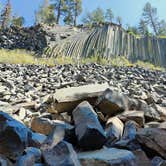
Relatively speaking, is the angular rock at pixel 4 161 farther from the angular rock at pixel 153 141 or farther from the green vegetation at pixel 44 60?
the green vegetation at pixel 44 60

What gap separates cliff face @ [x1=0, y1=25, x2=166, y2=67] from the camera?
27.0m

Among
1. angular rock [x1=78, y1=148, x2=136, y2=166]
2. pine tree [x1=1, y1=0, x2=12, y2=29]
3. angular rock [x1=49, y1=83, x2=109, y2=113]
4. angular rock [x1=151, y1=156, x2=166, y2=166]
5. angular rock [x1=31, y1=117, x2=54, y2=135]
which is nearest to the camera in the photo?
angular rock [x1=78, y1=148, x2=136, y2=166]

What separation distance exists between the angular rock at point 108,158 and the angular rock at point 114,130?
0.53 m

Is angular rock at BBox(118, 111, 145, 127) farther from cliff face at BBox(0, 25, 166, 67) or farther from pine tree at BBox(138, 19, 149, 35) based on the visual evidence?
pine tree at BBox(138, 19, 149, 35)

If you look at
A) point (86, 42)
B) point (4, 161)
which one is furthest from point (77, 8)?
point (4, 161)

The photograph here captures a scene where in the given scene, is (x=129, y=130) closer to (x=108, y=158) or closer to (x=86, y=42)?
(x=108, y=158)

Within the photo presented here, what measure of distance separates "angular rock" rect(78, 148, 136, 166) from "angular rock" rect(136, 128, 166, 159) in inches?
14.9

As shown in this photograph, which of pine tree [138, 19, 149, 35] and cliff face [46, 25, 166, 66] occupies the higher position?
pine tree [138, 19, 149, 35]

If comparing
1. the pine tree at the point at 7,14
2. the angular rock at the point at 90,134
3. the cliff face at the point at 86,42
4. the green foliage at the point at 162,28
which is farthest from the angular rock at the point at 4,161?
the green foliage at the point at 162,28

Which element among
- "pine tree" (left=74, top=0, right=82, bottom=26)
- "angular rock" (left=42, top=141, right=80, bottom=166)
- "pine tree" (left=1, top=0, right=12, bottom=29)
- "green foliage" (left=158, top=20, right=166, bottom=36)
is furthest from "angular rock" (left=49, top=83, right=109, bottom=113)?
"green foliage" (left=158, top=20, right=166, bottom=36)

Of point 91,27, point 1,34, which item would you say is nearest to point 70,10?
point 91,27

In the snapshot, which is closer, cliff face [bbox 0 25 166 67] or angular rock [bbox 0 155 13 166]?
angular rock [bbox 0 155 13 166]

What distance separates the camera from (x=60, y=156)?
2.88 m

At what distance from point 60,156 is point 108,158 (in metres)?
0.41
